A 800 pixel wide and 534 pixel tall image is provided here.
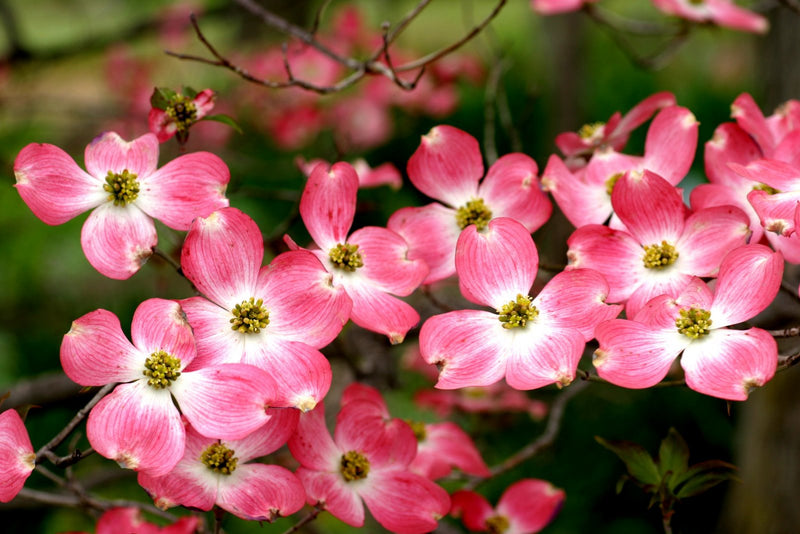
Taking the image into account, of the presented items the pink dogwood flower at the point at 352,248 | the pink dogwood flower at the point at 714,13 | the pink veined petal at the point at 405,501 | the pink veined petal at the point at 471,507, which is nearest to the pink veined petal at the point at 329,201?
the pink dogwood flower at the point at 352,248

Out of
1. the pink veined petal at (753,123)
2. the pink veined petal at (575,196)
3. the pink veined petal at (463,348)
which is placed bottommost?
the pink veined petal at (463,348)

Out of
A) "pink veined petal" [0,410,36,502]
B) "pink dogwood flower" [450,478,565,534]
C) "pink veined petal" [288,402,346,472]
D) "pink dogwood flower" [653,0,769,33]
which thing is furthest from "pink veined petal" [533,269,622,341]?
"pink dogwood flower" [653,0,769,33]

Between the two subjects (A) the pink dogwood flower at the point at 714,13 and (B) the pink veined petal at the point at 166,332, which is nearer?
(B) the pink veined petal at the point at 166,332

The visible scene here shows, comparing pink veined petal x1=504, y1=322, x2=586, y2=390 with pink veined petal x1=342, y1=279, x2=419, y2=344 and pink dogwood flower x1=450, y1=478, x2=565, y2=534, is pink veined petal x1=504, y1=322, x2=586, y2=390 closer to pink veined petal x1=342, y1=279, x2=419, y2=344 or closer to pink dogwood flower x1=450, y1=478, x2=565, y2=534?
pink veined petal x1=342, y1=279, x2=419, y2=344

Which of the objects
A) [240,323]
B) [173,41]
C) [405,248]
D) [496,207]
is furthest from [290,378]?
[173,41]

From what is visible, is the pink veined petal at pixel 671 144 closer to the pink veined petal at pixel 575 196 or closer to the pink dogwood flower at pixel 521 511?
the pink veined petal at pixel 575 196

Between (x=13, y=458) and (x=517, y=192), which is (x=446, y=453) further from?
(x=13, y=458)

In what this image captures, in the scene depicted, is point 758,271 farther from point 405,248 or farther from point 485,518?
point 485,518

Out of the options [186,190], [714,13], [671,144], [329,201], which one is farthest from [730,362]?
[714,13]

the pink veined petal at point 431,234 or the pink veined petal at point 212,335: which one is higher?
the pink veined petal at point 431,234
